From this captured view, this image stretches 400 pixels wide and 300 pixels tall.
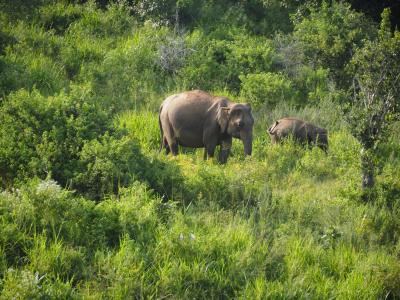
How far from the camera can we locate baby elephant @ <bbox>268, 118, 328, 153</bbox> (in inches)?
486

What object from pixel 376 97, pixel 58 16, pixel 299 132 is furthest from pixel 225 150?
pixel 58 16

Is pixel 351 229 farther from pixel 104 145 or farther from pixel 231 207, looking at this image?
pixel 104 145

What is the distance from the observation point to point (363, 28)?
15.9m

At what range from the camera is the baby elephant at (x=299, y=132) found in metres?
12.4

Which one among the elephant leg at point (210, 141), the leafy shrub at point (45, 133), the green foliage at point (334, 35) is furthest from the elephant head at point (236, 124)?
the green foliage at point (334, 35)

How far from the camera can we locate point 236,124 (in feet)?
37.2

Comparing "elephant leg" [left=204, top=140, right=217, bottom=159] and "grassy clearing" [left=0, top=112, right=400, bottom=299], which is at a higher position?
"grassy clearing" [left=0, top=112, right=400, bottom=299]

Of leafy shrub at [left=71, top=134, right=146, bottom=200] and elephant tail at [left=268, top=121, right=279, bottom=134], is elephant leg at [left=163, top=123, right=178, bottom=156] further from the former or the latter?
leafy shrub at [left=71, top=134, right=146, bottom=200]

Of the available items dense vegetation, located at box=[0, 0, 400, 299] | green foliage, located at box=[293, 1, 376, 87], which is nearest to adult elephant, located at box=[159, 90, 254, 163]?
dense vegetation, located at box=[0, 0, 400, 299]

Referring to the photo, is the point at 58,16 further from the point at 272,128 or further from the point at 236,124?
the point at 236,124

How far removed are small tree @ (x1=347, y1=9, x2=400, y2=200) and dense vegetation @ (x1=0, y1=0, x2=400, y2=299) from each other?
2 cm

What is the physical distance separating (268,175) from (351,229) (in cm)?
222

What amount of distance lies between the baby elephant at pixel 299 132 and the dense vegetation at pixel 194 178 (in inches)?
10.3

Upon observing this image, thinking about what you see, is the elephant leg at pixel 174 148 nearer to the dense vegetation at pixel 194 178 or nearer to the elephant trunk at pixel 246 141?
the dense vegetation at pixel 194 178
